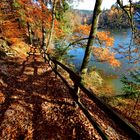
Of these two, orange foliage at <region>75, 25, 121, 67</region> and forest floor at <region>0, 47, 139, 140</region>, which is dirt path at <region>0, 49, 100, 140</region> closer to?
forest floor at <region>0, 47, 139, 140</region>

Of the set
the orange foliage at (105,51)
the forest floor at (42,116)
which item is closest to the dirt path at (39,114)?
the forest floor at (42,116)

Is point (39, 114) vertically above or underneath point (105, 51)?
above

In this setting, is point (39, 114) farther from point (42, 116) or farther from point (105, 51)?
point (105, 51)

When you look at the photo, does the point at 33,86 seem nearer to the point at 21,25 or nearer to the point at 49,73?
the point at 49,73

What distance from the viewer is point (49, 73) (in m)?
12.9

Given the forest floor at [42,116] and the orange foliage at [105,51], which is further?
the orange foliage at [105,51]

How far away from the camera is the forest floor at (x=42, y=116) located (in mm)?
5758

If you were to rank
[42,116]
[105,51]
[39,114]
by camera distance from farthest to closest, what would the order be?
[105,51]
[39,114]
[42,116]

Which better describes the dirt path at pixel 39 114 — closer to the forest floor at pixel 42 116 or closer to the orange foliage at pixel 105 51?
the forest floor at pixel 42 116

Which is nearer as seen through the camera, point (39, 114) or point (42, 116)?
point (42, 116)

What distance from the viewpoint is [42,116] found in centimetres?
670

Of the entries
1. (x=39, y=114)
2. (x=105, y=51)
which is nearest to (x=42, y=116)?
(x=39, y=114)

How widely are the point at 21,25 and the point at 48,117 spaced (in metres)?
27.9

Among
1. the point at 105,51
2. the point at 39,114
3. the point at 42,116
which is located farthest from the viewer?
the point at 105,51
